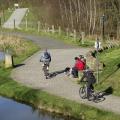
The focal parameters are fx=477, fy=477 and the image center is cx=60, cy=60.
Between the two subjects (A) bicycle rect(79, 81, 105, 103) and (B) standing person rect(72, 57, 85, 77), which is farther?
(B) standing person rect(72, 57, 85, 77)

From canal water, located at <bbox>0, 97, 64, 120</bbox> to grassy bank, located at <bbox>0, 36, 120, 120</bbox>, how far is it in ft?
1.75

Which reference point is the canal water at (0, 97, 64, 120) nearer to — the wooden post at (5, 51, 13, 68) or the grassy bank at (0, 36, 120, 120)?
the grassy bank at (0, 36, 120, 120)

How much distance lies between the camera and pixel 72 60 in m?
42.7

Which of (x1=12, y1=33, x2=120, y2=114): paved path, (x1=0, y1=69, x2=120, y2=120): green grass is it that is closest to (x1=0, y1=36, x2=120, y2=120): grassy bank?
(x1=0, y1=69, x2=120, y2=120): green grass

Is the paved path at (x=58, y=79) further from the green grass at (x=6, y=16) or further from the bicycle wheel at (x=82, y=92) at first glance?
the green grass at (x=6, y=16)

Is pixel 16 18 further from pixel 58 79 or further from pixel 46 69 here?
pixel 58 79

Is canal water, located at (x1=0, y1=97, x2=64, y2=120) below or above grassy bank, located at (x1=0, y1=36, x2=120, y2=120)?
below

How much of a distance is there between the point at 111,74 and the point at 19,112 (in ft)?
25.4

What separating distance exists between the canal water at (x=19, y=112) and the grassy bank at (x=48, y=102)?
53 centimetres

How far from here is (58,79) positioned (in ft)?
113

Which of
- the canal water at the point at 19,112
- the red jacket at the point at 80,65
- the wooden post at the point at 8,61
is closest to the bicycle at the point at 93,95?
the canal water at the point at 19,112

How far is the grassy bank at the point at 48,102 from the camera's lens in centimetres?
2544

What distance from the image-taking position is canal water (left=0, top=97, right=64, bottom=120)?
2682cm

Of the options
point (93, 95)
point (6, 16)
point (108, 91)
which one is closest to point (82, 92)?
point (93, 95)
